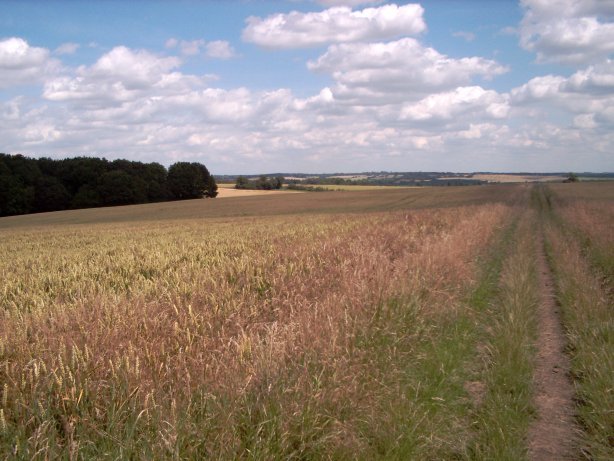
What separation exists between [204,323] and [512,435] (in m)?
3.32

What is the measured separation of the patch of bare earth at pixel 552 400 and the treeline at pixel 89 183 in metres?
76.3

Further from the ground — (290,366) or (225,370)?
(225,370)

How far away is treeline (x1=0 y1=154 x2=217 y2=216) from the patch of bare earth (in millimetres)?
76304

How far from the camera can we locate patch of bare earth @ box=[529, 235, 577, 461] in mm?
4059

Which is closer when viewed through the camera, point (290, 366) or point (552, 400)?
point (290, 366)

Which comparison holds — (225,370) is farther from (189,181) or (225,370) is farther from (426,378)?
(189,181)

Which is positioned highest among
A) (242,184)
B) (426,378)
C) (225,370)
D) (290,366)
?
(242,184)

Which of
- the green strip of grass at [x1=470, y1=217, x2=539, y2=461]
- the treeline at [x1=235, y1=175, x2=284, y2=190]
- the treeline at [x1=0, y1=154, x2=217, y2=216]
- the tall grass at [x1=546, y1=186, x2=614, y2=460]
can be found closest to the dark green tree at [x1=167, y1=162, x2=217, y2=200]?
the treeline at [x1=0, y1=154, x2=217, y2=216]

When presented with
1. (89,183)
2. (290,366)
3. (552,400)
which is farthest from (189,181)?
(552,400)

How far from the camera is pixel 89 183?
80.9 meters

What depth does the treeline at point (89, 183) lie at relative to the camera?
70.0 meters

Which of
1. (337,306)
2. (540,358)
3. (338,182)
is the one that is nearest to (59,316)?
(337,306)

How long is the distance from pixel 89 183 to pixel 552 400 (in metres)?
86.0

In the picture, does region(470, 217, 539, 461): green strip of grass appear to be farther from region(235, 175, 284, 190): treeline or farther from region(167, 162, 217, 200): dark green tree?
region(235, 175, 284, 190): treeline
